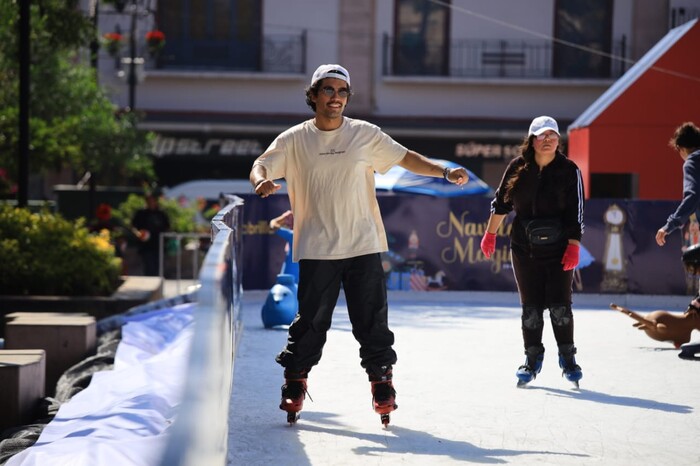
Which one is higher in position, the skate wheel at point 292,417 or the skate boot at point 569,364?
the skate boot at point 569,364

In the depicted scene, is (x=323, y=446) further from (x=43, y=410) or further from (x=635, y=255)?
(x=635, y=255)

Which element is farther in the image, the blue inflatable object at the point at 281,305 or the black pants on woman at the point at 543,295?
the blue inflatable object at the point at 281,305

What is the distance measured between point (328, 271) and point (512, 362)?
147 inches

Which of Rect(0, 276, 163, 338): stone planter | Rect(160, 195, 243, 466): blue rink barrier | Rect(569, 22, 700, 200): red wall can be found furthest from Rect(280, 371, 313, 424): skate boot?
Rect(569, 22, 700, 200): red wall

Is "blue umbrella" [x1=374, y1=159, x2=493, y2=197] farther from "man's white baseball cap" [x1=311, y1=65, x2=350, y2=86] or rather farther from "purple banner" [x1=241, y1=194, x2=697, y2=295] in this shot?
"man's white baseball cap" [x1=311, y1=65, x2=350, y2=86]

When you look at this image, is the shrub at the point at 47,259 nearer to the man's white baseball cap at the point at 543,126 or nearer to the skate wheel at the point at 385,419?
the man's white baseball cap at the point at 543,126

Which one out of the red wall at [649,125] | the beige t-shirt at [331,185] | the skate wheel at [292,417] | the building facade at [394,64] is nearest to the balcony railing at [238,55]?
the building facade at [394,64]

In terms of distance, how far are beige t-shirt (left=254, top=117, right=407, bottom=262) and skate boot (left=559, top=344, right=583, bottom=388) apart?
7.11ft

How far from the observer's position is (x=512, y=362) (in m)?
10.6

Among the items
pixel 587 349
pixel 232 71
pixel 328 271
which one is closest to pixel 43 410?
pixel 328 271

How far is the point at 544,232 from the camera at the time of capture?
28.8ft

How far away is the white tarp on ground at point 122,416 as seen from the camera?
673cm

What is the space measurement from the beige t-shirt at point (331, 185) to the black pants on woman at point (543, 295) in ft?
6.37

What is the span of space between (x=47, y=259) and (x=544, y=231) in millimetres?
7948
